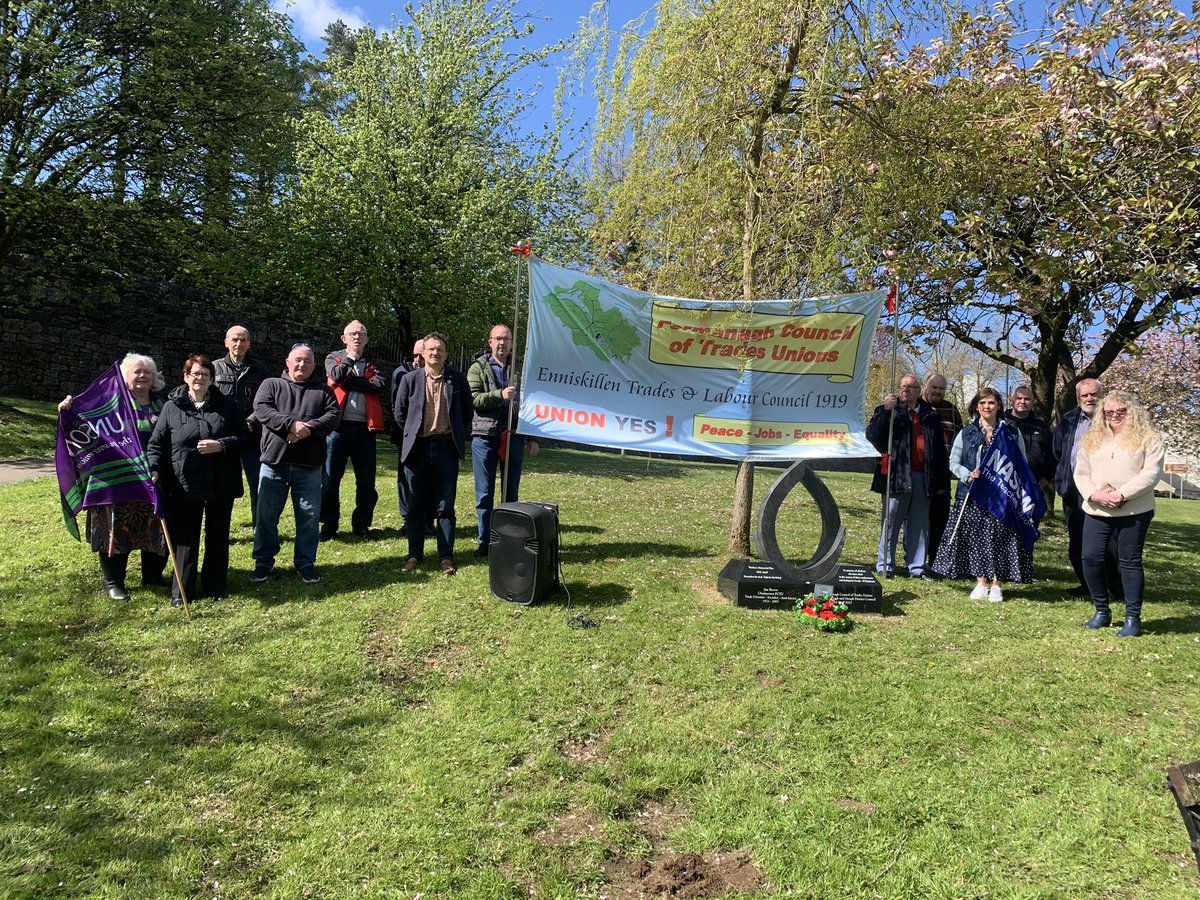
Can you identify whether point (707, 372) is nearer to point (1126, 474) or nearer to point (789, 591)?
point (789, 591)

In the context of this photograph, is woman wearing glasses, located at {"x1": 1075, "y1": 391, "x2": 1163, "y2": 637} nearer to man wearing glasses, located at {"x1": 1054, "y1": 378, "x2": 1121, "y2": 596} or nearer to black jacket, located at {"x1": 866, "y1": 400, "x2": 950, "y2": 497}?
man wearing glasses, located at {"x1": 1054, "y1": 378, "x2": 1121, "y2": 596}

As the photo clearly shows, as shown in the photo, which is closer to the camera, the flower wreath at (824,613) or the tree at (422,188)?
the flower wreath at (824,613)

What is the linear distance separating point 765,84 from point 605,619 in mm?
5145

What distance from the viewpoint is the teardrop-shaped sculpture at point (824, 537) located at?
19.3 ft

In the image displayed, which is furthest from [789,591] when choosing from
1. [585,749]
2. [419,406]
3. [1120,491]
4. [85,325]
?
[85,325]

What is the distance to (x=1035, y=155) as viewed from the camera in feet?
25.1

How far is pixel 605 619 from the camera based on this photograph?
5.40m

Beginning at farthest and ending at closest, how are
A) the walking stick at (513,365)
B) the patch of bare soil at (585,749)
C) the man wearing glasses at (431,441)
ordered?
the man wearing glasses at (431,441)
the walking stick at (513,365)
the patch of bare soil at (585,749)

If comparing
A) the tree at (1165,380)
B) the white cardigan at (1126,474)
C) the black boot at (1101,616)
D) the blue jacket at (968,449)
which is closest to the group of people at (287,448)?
the blue jacket at (968,449)

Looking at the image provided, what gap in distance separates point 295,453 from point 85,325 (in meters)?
14.0

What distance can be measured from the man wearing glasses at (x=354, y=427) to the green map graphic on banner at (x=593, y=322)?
232 cm

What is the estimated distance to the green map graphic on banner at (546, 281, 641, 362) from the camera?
19.7 feet

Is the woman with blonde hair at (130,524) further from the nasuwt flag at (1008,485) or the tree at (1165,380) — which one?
the tree at (1165,380)

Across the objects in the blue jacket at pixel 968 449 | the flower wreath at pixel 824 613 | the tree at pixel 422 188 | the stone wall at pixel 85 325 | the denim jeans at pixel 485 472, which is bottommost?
the flower wreath at pixel 824 613
